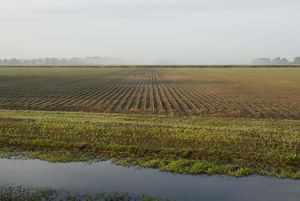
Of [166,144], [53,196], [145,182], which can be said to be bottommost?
[145,182]

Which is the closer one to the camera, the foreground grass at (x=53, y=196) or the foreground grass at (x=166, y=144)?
the foreground grass at (x=53, y=196)

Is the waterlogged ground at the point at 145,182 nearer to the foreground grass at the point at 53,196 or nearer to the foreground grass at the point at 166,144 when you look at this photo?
the foreground grass at the point at 53,196

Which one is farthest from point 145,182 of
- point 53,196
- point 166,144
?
point 166,144

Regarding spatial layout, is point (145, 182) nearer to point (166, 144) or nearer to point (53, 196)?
point (53, 196)

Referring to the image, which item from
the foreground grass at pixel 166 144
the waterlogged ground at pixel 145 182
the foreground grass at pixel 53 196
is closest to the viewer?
the foreground grass at pixel 53 196

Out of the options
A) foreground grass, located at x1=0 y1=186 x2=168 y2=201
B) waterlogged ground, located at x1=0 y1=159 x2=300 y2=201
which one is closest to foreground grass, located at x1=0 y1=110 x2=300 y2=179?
waterlogged ground, located at x1=0 y1=159 x2=300 y2=201

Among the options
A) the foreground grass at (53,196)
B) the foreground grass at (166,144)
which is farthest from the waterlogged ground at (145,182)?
the foreground grass at (166,144)

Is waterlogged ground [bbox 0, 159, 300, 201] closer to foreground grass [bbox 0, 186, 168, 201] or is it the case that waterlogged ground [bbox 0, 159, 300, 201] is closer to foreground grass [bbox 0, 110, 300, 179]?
foreground grass [bbox 0, 186, 168, 201]
